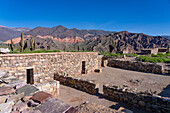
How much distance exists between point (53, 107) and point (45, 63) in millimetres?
7176

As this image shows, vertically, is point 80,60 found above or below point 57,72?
above

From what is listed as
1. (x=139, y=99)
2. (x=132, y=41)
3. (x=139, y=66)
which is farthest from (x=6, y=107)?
(x=132, y=41)

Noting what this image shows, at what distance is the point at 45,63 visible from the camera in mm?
9430

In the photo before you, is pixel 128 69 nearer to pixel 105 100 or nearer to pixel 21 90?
pixel 105 100

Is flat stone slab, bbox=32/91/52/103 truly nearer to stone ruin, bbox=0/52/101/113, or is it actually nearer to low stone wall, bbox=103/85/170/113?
stone ruin, bbox=0/52/101/113

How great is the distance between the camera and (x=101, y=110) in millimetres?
4148

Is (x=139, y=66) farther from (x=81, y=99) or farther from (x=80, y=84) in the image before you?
(x=81, y=99)

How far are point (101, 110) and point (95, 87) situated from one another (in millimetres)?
3059

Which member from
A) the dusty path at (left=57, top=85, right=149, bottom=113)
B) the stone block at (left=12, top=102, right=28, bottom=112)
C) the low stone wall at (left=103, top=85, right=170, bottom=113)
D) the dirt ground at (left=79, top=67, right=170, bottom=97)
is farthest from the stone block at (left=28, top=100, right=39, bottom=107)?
the dirt ground at (left=79, top=67, right=170, bottom=97)

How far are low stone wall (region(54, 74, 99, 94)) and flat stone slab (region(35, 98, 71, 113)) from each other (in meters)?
4.53

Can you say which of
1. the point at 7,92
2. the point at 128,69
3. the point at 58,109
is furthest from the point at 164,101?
the point at 128,69

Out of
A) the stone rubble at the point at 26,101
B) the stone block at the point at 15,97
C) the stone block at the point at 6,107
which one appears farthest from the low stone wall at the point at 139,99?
the stone block at the point at 6,107

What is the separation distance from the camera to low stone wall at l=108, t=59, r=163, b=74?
45.4 ft

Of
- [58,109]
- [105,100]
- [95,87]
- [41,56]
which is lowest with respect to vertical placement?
[105,100]
